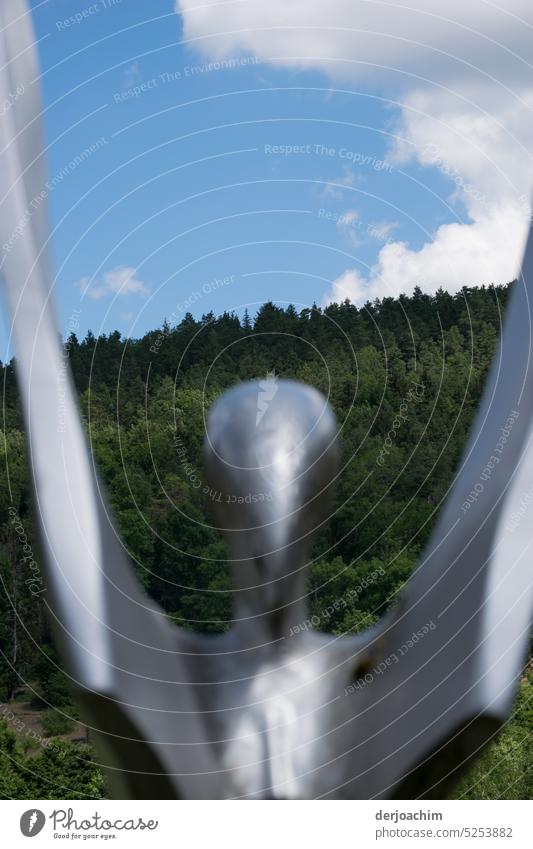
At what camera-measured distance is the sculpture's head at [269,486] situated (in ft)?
16.4

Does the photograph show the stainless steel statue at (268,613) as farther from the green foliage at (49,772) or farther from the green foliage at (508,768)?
the green foliage at (49,772)

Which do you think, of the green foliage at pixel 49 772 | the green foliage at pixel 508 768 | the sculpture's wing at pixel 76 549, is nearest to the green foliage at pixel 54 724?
the green foliage at pixel 49 772

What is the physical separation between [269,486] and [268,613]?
2.07 ft

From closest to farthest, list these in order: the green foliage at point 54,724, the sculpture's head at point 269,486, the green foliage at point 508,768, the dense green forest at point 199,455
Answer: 1. the sculpture's head at point 269,486
2. the green foliage at point 508,768
3. the green foliage at point 54,724
4. the dense green forest at point 199,455

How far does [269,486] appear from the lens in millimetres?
5000

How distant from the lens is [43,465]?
189 inches

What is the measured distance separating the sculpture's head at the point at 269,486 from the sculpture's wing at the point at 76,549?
1.77ft

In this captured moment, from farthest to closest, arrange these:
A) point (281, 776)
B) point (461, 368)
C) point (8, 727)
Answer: point (461, 368) → point (8, 727) → point (281, 776)

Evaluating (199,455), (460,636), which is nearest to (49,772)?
(199,455)

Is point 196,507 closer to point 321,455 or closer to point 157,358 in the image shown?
point 157,358
